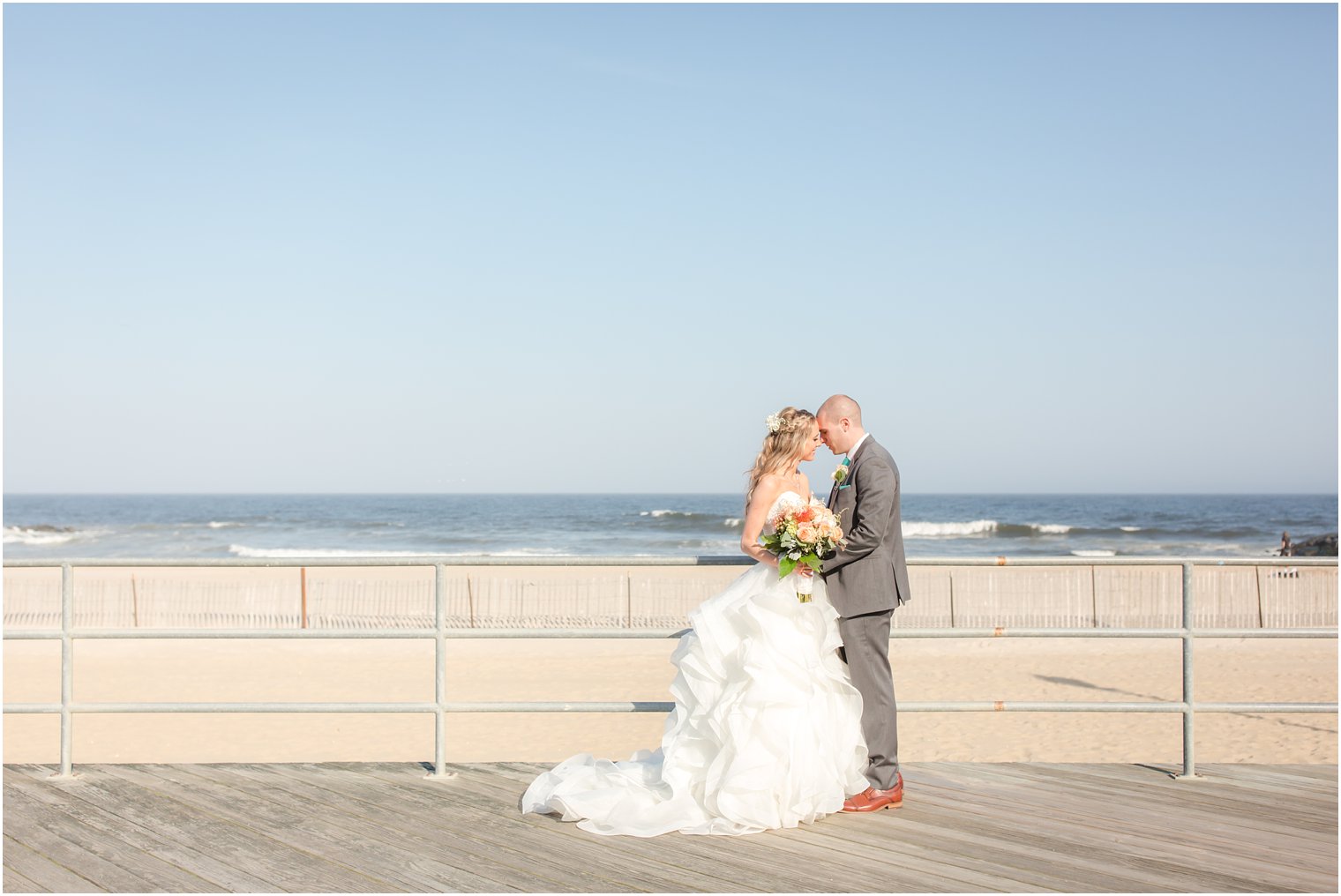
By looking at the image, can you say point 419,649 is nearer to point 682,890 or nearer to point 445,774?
point 445,774

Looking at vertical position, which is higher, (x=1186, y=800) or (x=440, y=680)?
(x=440, y=680)

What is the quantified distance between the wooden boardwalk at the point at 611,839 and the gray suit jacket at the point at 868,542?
35.2 inches

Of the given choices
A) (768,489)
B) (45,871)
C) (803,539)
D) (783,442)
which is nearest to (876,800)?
(803,539)

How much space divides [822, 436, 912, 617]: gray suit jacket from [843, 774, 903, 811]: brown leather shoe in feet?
2.46

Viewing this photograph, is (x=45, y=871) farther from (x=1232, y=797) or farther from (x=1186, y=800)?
(x=1232, y=797)

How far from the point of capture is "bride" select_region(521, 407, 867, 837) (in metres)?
4.12

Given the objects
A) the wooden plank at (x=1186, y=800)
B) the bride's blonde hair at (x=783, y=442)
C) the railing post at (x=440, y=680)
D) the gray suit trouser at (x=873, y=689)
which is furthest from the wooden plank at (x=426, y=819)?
the wooden plank at (x=1186, y=800)

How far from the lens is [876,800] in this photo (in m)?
4.36

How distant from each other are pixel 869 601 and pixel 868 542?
272mm

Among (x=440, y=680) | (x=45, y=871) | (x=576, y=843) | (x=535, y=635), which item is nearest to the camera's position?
(x=45, y=871)

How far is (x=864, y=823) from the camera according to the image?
422cm

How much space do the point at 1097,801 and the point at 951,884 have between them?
136 centimetres

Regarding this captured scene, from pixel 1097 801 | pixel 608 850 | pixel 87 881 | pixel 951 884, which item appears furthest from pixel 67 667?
pixel 1097 801

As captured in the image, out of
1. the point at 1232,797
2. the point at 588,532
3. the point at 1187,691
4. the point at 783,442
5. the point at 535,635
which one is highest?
the point at 783,442
